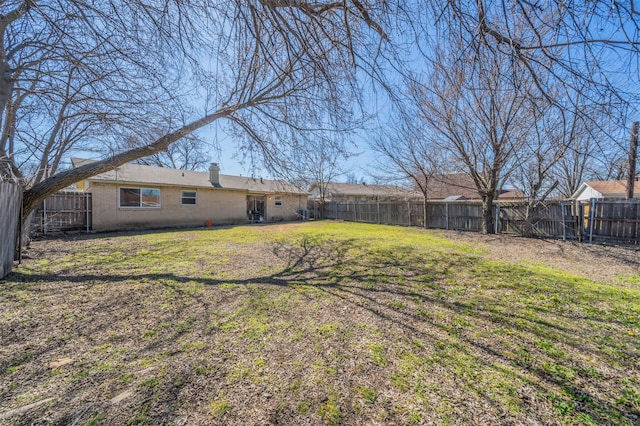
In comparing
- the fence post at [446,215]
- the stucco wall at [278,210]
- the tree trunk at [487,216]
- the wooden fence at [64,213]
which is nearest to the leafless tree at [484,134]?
the tree trunk at [487,216]

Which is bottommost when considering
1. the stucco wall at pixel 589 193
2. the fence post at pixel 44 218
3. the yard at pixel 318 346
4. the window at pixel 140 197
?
the yard at pixel 318 346

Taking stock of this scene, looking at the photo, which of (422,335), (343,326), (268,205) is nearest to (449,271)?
(422,335)

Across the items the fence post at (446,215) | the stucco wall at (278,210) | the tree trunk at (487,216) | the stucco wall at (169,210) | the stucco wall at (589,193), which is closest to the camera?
the tree trunk at (487,216)

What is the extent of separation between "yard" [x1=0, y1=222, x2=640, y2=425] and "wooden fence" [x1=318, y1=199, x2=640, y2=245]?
153 inches

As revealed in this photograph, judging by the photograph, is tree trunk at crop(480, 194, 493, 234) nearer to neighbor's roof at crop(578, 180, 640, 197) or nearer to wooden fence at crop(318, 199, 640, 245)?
wooden fence at crop(318, 199, 640, 245)

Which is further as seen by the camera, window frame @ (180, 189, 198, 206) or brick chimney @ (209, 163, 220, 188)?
brick chimney @ (209, 163, 220, 188)

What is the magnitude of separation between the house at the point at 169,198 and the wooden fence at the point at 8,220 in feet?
14.6

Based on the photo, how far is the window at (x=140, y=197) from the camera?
11.8 metres

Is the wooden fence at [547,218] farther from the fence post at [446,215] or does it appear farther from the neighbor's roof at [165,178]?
the neighbor's roof at [165,178]

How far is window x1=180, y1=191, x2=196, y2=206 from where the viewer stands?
45.2 feet

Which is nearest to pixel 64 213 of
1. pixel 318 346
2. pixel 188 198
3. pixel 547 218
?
pixel 188 198

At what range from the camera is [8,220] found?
4312 millimetres

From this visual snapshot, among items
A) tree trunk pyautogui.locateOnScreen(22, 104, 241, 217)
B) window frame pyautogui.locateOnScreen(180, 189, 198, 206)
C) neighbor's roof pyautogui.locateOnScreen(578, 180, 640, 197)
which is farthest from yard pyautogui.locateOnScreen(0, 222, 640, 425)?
neighbor's roof pyautogui.locateOnScreen(578, 180, 640, 197)

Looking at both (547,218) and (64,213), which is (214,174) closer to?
(64,213)
